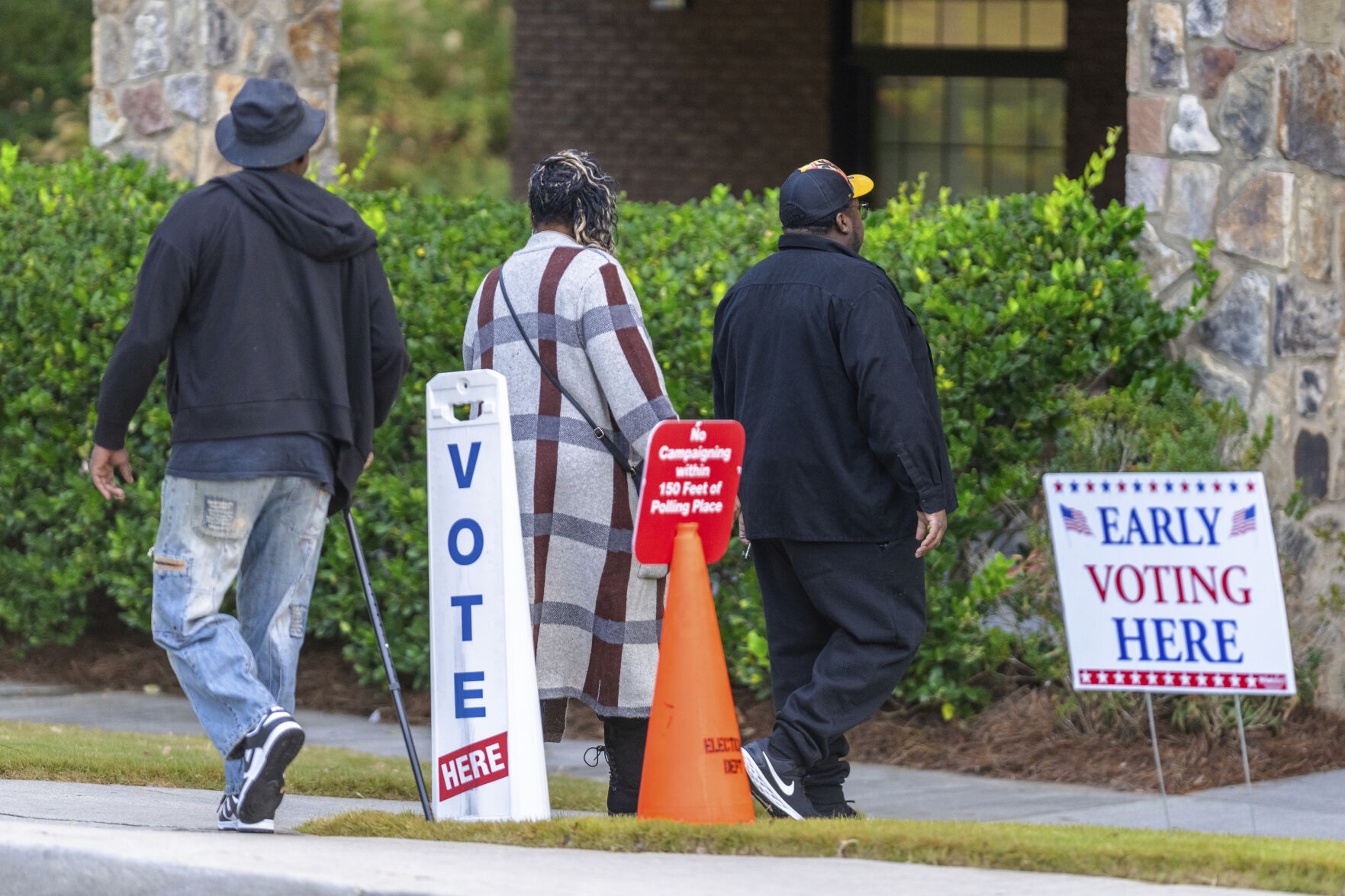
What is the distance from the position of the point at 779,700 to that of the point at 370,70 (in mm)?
28207

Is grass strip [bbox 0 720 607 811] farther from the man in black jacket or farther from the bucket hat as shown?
the bucket hat

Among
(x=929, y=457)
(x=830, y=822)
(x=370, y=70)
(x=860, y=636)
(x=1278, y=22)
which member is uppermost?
(x=370, y=70)

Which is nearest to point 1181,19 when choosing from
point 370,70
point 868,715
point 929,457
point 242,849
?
point 929,457

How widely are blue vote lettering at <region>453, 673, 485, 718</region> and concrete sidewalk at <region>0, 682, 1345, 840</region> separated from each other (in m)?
0.89

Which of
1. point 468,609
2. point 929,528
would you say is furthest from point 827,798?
point 468,609

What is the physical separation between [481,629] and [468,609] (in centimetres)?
7

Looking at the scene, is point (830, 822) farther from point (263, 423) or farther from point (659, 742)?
point (263, 423)

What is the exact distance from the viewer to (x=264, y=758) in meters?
4.51

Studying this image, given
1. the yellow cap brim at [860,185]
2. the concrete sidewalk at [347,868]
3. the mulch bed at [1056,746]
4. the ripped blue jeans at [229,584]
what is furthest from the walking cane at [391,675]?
the mulch bed at [1056,746]

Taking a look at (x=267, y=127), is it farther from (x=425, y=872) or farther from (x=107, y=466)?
(x=425, y=872)

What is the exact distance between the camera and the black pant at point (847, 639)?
16.1 ft

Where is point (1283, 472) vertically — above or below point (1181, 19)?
below

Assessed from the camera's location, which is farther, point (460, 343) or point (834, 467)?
point (460, 343)

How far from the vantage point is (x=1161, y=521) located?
17.9ft
